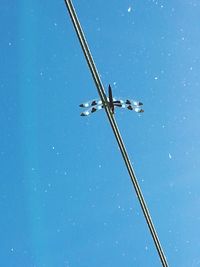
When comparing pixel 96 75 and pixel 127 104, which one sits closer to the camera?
pixel 96 75

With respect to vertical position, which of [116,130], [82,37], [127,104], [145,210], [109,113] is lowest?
[145,210]

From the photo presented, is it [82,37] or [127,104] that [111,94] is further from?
[82,37]

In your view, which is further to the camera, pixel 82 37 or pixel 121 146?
pixel 121 146

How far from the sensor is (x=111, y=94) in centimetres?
237

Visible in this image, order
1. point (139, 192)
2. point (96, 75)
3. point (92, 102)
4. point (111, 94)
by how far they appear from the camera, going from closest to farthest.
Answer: point (96, 75)
point (139, 192)
point (111, 94)
point (92, 102)

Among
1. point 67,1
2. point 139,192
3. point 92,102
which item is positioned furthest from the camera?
point 92,102

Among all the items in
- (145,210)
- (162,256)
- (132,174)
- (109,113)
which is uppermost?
(109,113)

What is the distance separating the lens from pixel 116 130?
6.14 feet


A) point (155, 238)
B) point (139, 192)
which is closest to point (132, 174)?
point (139, 192)

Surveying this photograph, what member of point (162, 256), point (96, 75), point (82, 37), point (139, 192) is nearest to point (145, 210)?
point (139, 192)

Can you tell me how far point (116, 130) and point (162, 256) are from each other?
0.71 metres

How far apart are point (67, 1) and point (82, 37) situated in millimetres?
156

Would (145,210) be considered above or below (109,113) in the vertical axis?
below

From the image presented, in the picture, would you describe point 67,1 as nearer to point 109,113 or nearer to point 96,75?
point 96,75
